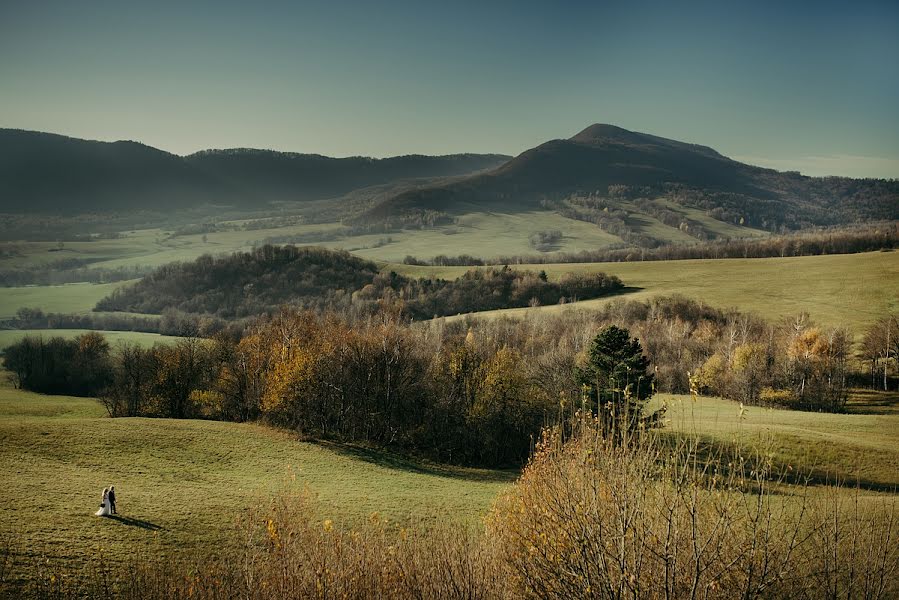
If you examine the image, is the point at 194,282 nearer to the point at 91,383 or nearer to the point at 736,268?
the point at 91,383

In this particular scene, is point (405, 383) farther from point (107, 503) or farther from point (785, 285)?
point (785, 285)

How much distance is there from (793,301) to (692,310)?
1951cm

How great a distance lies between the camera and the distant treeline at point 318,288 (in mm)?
143250

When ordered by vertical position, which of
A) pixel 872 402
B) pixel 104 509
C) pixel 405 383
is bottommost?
pixel 872 402

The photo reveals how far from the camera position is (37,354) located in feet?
305

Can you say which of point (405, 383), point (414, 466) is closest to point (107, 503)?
point (414, 466)

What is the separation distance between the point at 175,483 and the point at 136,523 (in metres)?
8.30

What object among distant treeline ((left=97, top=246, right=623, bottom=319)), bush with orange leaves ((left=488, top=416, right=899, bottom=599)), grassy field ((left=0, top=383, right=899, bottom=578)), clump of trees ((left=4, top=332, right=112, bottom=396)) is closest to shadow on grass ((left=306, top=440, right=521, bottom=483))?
grassy field ((left=0, top=383, right=899, bottom=578))

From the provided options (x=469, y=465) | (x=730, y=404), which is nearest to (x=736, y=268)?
(x=730, y=404)

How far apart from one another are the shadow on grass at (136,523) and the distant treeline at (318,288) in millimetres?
89142

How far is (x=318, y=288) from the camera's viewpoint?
172m

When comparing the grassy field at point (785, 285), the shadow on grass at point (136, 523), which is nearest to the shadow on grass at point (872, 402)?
the grassy field at point (785, 285)

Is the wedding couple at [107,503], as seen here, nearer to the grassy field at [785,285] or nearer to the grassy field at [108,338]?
the grassy field at [108,338]

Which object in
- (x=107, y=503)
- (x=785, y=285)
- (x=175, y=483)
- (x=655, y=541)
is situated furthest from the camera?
(x=785, y=285)
